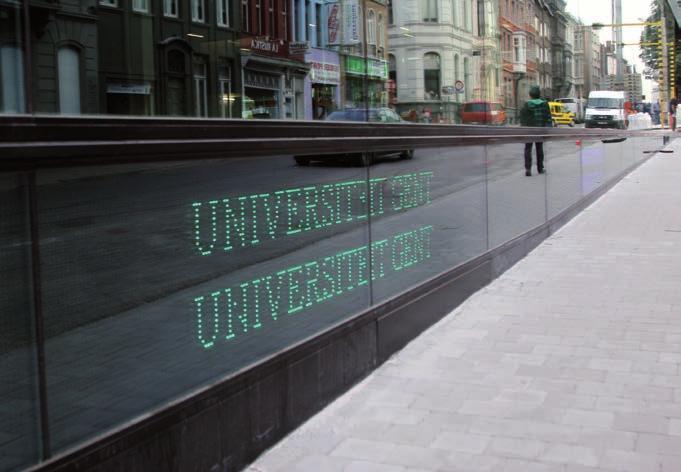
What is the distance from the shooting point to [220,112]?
3.33m

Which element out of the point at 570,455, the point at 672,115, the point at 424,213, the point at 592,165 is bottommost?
the point at 570,455

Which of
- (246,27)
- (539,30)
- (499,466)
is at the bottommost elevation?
(499,466)

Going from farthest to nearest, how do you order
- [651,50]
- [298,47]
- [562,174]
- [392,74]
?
[651,50]
[562,174]
[392,74]
[298,47]

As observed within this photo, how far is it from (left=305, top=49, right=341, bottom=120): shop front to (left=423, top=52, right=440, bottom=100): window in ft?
4.13

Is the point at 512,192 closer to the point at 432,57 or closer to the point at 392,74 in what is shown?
the point at 432,57

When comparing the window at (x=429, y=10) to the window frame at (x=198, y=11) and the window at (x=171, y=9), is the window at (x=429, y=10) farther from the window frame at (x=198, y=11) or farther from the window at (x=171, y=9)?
the window at (x=171, y=9)

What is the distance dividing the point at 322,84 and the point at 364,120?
1.62 ft

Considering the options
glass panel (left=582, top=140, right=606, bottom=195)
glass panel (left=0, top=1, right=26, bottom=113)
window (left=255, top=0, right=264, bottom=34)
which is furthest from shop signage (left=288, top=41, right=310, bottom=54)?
glass panel (left=582, top=140, right=606, bottom=195)

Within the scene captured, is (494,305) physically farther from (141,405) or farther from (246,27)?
(141,405)

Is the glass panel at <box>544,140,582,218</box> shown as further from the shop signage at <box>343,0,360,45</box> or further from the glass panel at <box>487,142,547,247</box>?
the shop signage at <box>343,0,360,45</box>

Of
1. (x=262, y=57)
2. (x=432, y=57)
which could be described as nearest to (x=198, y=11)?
(x=262, y=57)

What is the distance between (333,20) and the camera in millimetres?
4289

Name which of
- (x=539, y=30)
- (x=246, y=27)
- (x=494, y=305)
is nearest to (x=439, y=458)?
(x=246, y=27)

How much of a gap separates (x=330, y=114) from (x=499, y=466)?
6.30 ft
